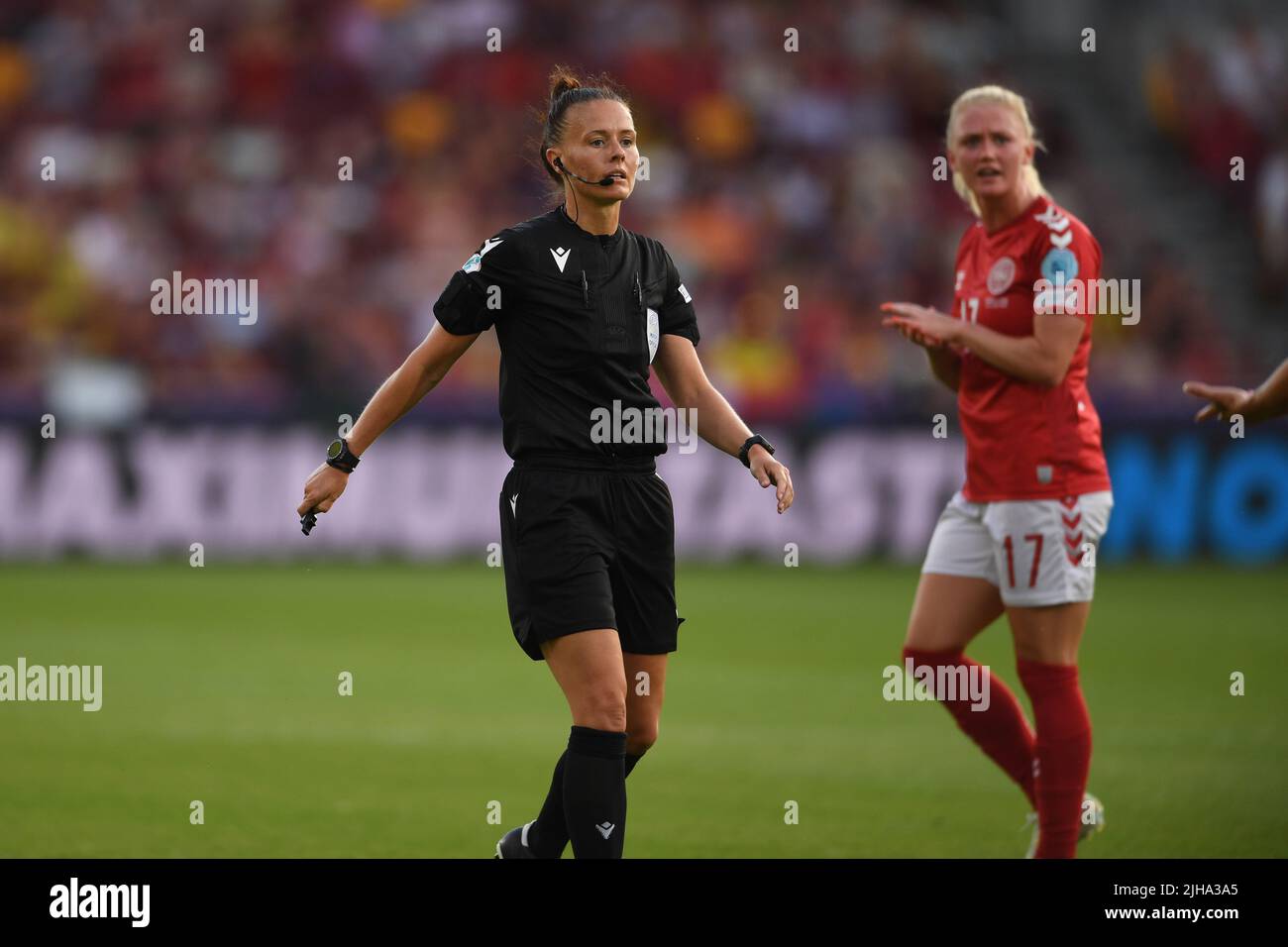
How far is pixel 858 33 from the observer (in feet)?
72.8

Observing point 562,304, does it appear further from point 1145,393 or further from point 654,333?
point 1145,393

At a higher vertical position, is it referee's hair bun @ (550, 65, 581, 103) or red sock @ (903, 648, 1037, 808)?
referee's hair bun @ (550, 65, 581, 103)

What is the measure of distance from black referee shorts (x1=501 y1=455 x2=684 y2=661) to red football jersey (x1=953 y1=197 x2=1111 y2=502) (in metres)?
1.20

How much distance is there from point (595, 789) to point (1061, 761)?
1682 mm

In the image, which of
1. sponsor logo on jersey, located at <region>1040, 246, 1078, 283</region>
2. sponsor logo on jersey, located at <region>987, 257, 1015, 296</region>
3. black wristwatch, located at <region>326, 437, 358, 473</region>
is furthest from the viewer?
sponsor logo on jersey, located at <region>987, 257, 1015, 296</region>

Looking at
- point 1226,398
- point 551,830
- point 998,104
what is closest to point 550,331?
point 551,830

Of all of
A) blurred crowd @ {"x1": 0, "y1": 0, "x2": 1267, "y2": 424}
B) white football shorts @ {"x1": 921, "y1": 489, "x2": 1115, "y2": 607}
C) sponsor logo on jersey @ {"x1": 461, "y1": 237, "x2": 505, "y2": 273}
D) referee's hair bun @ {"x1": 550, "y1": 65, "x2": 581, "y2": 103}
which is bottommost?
white football shorts @ {"x1": 921, "y1": 489, "x2": 1115, "y2": 607}

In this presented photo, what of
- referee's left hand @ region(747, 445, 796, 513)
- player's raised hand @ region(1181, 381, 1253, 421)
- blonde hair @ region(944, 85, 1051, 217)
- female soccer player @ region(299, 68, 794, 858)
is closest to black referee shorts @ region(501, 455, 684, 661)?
female soccer player @ region(299, 68, 794, 858)

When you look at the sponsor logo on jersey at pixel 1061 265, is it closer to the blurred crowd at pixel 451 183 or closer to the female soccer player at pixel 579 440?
the female soccer player at pixel 579 440

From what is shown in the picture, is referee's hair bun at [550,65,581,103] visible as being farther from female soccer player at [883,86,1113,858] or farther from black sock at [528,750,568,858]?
black sock at [528,750,568,858]

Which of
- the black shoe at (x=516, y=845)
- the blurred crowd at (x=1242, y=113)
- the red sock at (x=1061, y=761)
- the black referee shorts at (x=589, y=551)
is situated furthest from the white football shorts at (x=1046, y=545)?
the blurred crowd at (x=1242, y=113)

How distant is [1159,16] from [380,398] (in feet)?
66.4

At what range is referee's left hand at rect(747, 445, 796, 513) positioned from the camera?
221 inches
